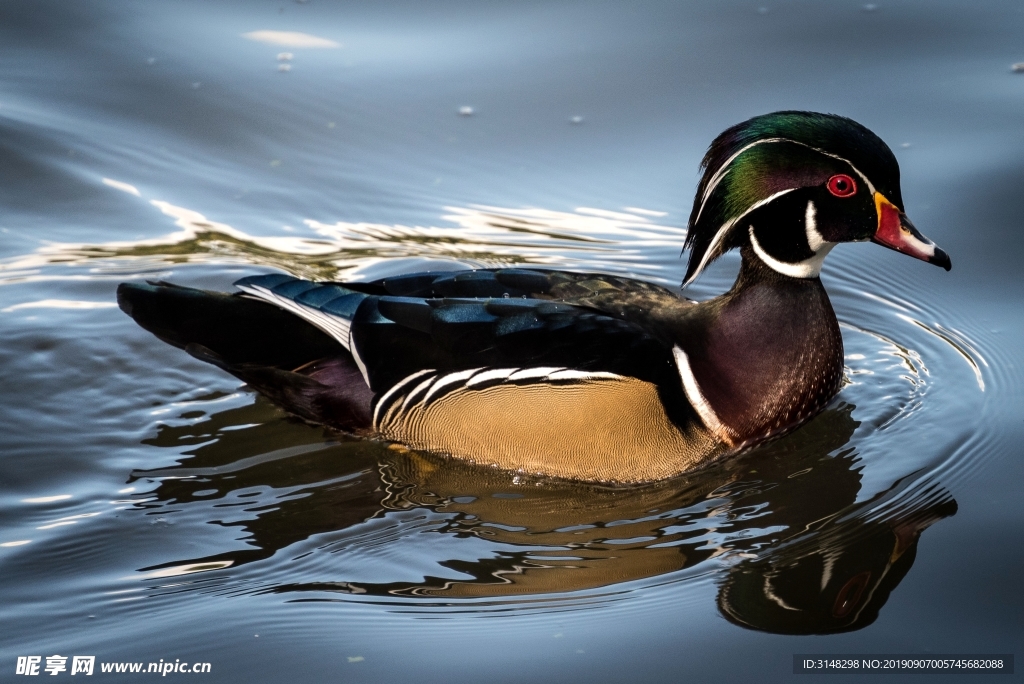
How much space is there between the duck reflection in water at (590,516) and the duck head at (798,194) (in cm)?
81

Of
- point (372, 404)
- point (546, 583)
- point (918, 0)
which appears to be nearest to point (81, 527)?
point (372, 404)

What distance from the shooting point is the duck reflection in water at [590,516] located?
4117mm

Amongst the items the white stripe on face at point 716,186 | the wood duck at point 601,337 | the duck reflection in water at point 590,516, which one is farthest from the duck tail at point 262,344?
the white stripe on face at point 716,186

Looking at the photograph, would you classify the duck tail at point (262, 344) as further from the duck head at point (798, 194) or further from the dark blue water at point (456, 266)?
the duck head at point (798, 194)

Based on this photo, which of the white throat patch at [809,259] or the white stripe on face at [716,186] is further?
the white throat patch at [809,259]

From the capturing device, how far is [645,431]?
4.70m

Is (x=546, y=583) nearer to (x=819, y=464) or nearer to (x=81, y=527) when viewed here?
(x=819, y=464)

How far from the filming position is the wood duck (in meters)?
4.69

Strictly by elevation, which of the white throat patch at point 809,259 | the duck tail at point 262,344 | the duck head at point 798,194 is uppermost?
the duck head at point 798,194

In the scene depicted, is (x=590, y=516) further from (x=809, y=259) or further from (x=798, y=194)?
(x=798, y=194)

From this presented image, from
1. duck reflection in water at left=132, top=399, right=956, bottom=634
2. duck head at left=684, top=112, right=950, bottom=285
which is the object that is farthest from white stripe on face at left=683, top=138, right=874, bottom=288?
duck reflection in water at left=132, top=399, right=956, bottom=634

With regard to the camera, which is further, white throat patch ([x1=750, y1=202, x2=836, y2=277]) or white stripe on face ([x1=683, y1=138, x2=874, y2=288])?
white throat patch ([x1=750, y1=202, x2=836, y2=277])

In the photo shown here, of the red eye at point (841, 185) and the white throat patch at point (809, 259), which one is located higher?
the red eye at point (841, 185)

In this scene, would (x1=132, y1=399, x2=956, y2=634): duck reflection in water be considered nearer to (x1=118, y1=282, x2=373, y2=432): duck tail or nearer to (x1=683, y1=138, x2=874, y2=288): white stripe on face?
(x1=118, y1=282, x2=373, y2=432): duck tail
